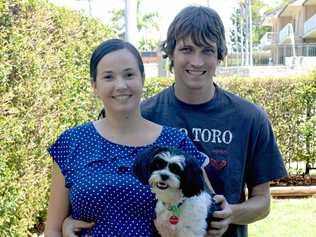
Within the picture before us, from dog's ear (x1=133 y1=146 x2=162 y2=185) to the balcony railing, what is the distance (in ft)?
161

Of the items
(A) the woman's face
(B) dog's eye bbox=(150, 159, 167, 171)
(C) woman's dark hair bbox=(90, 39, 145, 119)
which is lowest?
(B) dog's eye bbox=(150, 159, 167, 171)

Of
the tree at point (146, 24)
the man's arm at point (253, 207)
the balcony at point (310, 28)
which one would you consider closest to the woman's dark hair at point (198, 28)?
the man's arm at point (253, 207)

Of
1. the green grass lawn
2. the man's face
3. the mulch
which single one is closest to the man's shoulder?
the man's face

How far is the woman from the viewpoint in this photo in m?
2.69

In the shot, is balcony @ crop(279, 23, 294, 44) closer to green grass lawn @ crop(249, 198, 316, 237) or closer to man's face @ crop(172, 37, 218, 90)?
green grass lawn @ crop(249, 198, 316, 237)

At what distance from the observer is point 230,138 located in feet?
10.2

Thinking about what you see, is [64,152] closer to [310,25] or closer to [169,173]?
[169,173]

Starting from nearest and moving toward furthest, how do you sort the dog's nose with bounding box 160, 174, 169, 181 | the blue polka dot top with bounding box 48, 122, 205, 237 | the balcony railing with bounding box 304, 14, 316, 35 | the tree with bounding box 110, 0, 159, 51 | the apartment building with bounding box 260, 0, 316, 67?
the dog's nose with bounding box 160, 174, 169, 181 < the blue polka dot top with bounding box 48, 122, 205, 237 < the balcony railing with bounding box 304, 14, 316, 35 < the apartment building with bounding box 260, 0, 316, 67 < the tree with bounding box 110, 0, 159, 51

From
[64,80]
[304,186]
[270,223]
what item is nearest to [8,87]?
[64,80]

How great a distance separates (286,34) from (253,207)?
60.7 meters

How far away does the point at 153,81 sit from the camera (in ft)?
37.9

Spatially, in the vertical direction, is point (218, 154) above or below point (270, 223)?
above

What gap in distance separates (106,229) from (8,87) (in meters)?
3.64

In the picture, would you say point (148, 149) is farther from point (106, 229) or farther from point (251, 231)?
point (251, 231)
